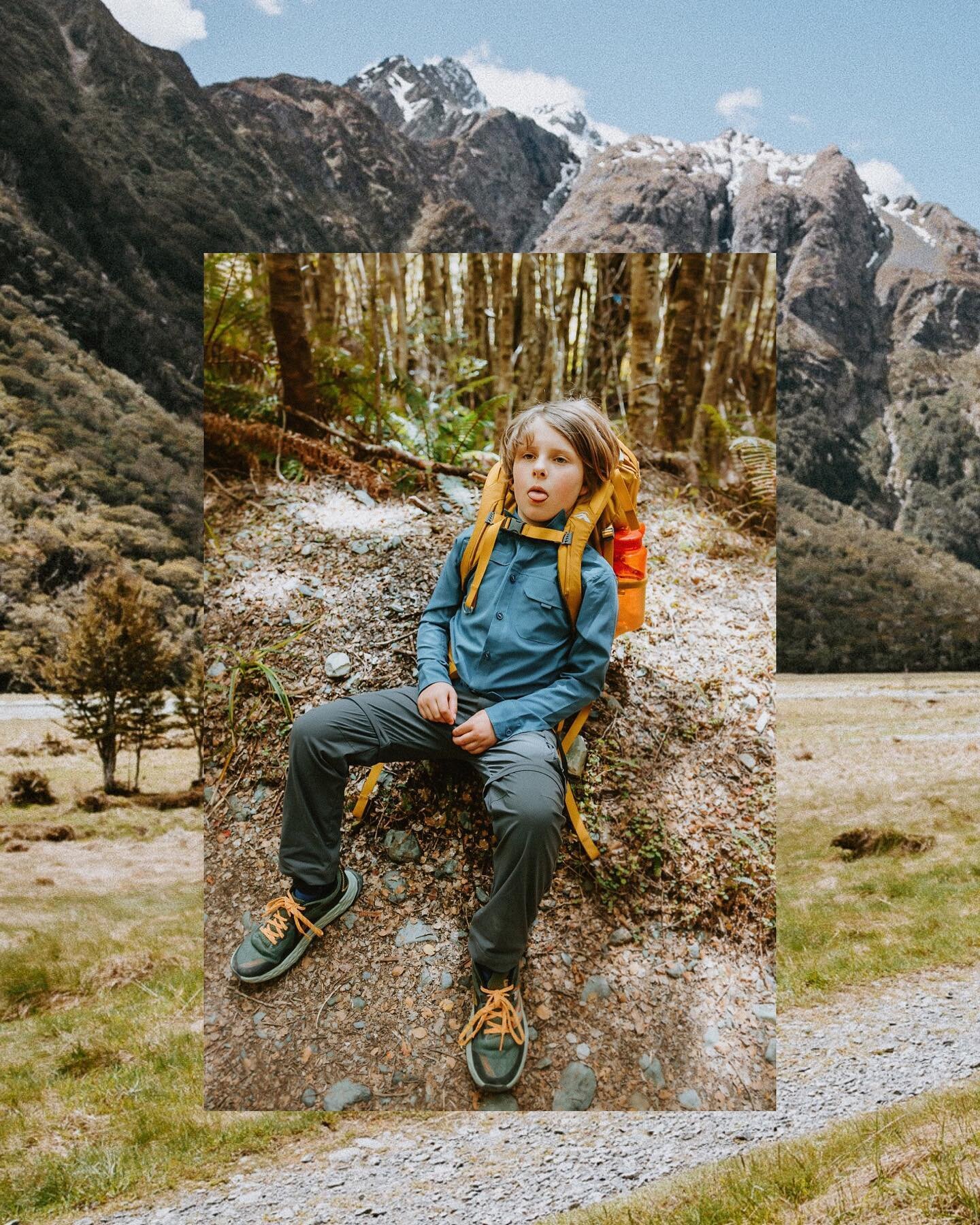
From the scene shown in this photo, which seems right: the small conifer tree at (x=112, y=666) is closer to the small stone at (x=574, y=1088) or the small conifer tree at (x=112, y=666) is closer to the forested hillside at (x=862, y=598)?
the small stone at (x=574, y=1088)

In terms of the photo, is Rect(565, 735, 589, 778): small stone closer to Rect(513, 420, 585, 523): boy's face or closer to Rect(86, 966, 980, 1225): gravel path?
Rect(513, 420, 585, 523): boy's face

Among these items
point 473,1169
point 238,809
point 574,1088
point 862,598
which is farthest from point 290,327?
point 862,598

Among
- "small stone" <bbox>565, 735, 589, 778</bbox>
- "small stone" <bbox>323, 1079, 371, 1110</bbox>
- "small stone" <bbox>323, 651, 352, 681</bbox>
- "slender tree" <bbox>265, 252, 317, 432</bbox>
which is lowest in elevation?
"small stone" <bbox>323, 1079, 371, 1110</bbox>

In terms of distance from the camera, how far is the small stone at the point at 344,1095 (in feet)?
8.75

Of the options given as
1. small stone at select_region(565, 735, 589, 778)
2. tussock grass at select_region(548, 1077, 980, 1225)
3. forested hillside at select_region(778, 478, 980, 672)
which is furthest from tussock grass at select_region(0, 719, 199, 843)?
forested hillside at select_region(778, 478, 980, 672)

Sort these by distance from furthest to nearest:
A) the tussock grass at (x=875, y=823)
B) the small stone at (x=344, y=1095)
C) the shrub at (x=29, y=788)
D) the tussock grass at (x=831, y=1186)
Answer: the tussock grass at (x=875, y=823) < the shrub at (x=29, y=788) < the tussock grass at (x=831, y=1186) < the small stone at (x=344, y=1095)

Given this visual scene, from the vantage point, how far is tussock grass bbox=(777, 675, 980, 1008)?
13.5 ft

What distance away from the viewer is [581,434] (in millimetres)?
2631

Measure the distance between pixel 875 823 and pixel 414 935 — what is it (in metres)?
3.15

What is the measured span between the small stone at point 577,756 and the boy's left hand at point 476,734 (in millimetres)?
379

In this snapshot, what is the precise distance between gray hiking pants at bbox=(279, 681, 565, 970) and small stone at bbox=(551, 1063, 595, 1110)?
473 millimetres

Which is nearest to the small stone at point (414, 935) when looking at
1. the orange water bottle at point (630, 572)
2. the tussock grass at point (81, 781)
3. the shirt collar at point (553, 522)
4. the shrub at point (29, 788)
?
the orange water bottle at point (630, 572)

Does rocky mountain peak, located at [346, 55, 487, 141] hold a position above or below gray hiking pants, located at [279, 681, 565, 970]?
above

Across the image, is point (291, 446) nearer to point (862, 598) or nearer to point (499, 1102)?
point (499, 1102)
